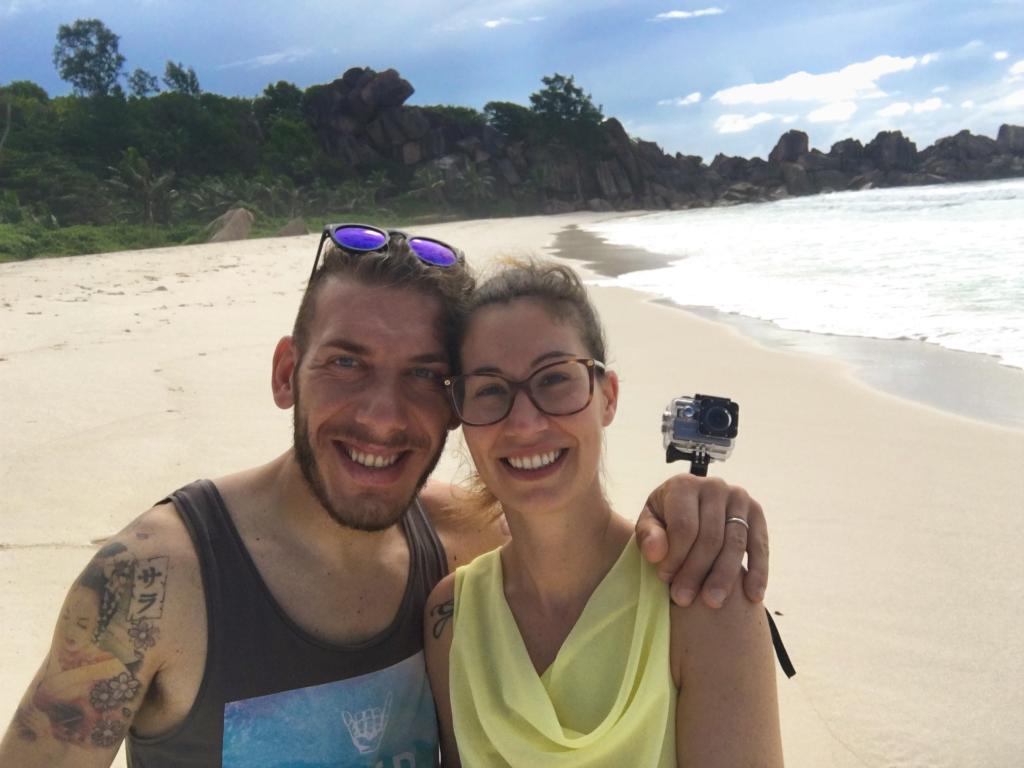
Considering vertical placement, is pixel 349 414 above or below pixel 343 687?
above

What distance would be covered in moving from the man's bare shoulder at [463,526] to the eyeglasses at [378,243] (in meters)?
0.67

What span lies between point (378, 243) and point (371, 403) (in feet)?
1.46

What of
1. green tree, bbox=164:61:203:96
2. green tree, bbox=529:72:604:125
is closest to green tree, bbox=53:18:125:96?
green tree, bbox=164:61:203:96

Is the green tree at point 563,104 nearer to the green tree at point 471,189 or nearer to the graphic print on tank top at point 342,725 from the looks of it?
the green tree at point 471,189

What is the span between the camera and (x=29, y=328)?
7898 millimetres

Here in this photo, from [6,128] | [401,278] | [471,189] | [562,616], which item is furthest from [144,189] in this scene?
[562,616]

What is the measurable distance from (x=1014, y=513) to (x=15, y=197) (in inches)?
1400

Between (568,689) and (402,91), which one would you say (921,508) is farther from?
(402,91)

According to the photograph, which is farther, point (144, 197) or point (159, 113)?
point (159, 113)

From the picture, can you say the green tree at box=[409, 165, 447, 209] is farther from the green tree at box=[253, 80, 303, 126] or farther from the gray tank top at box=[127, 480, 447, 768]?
the gray tank top at box=[127, 480, 447, 768]

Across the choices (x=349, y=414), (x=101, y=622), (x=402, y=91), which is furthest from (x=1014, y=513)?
(x=402, y=91)

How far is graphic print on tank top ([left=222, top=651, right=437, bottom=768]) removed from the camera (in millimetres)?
1742

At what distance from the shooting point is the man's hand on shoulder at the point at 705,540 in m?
1.57

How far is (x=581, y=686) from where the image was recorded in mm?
1642
